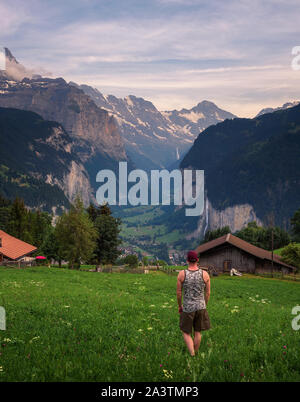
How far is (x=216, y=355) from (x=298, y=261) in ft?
212

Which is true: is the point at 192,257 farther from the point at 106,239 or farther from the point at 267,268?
the point at 267,268

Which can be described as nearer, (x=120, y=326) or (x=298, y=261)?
(x=120, y=326)

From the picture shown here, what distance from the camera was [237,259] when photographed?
76.6 metres

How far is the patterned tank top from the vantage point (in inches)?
340

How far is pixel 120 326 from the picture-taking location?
11.3m

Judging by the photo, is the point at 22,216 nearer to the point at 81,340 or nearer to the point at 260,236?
the point at 260,236

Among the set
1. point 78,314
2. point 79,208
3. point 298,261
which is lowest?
point 298,261

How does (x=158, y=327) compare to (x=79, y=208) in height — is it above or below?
below

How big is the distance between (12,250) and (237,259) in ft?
157

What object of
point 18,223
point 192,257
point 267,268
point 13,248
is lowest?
point 267,268

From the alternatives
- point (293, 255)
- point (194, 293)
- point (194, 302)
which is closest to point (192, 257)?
point (194, 293)

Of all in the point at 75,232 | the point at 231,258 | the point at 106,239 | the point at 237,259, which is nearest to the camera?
the point at 75,232

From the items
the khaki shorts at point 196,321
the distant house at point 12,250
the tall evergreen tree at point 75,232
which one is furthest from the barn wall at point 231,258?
the khaki shorts at point 196,321
